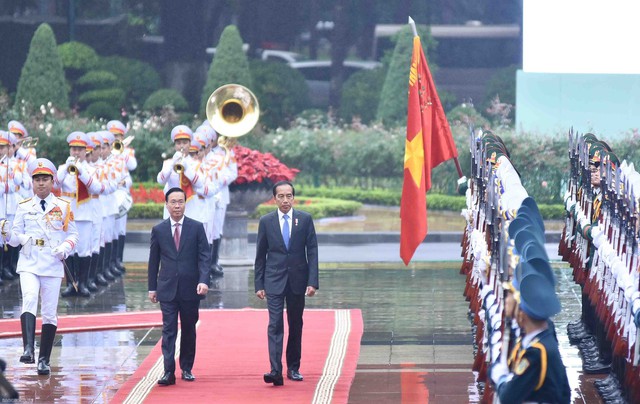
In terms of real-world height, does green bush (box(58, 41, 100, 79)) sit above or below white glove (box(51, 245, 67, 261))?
above

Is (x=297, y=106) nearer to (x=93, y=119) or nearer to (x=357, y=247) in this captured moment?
(x=93, y=119)

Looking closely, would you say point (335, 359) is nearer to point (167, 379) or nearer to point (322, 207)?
point (167, 379)

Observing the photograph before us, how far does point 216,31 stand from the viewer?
3234 centimetres

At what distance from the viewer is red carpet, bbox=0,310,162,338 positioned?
46.7 feet

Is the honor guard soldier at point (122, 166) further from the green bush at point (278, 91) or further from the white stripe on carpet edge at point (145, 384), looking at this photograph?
the green bush at point (278, 91)

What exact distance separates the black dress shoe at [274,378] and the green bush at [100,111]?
21.4m

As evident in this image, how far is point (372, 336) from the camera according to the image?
45.5 ft

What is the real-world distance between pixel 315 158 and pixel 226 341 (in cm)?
1771

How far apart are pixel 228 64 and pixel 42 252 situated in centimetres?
2020

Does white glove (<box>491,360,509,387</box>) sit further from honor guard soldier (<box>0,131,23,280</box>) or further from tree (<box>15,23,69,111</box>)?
tree (<box>15,23,69,111</box>)

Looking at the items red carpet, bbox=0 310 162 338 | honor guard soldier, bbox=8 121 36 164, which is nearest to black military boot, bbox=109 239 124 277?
honor guard soldier, bbox=8 121 36 164

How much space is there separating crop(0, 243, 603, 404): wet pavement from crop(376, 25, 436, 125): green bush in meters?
10.9

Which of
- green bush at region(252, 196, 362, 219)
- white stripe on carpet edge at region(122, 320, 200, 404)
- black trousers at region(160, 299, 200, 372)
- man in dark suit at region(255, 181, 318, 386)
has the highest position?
man in dark suit at region(255, 181, 318, 386)

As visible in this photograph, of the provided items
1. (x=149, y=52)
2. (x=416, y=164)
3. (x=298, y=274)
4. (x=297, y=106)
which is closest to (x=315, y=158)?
(x=297, y=106)
